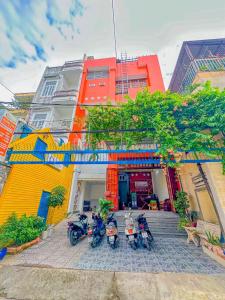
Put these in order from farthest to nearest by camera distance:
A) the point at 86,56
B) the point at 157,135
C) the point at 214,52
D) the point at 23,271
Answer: the point at 86,56 < the point at 214,52 < the point at 157,135 < the point at 23,271

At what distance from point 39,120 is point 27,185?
6.20 meters

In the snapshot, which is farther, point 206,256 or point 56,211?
point 56,211

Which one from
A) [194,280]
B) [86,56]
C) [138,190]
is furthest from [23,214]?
[86,56]

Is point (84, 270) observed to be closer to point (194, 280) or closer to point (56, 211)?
point (194, 280)

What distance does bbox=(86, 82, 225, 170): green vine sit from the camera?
3.99 m

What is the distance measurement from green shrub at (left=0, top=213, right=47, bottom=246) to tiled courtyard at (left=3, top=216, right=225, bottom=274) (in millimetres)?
423

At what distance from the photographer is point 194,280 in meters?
2.89

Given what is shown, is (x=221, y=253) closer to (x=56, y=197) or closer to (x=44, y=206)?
(x=56, y=197)

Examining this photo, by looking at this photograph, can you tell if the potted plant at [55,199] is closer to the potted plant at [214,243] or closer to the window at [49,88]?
the potted plant at [214,243]

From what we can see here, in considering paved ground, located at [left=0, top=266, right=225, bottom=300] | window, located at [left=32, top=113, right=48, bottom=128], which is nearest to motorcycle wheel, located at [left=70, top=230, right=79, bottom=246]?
paved ground, located at [left=0, top=266, right=225, bottom=300]

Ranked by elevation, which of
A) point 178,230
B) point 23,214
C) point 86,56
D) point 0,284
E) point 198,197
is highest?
point 86,56

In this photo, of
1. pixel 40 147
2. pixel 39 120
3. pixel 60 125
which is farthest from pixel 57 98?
pixel 40 147

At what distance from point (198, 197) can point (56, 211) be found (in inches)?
305

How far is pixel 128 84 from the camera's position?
45.6ft
